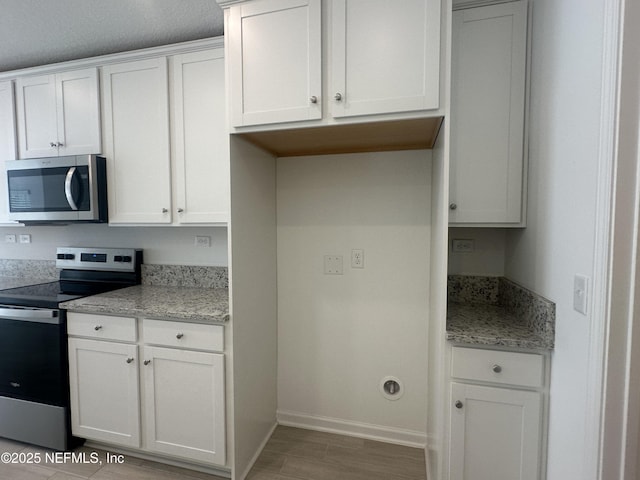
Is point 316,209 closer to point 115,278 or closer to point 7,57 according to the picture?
point 115,278

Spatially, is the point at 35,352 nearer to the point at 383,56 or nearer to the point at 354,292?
the point at 354,292

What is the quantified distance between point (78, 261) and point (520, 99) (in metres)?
3.07

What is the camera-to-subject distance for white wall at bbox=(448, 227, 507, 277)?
1712 millimetres

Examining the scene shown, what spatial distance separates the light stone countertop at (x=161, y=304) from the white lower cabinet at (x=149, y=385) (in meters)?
0.05

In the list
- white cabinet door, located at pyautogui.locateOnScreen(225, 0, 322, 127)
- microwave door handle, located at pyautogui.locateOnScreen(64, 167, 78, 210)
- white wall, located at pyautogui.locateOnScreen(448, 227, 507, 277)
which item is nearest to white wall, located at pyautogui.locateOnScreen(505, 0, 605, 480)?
white wall, located at pyautogui.locateOnScreen(448, 227, 507, 277)

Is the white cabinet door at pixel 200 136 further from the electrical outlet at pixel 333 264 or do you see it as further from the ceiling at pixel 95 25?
the electrical outlet at pixel 333 264

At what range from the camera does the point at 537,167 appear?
4.28ft

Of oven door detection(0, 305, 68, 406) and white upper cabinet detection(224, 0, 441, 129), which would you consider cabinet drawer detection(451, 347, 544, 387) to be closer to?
white upper cabinet detection(224, 0, 441, 129)

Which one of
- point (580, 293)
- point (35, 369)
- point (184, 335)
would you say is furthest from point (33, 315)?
point (580, 293)

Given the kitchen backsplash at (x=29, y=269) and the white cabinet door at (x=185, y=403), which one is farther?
the kitchen backsplash at (x=29, y=269)

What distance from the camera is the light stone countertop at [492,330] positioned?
3.85 feet

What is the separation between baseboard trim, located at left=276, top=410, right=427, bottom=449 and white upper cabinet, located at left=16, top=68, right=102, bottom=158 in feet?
7.31

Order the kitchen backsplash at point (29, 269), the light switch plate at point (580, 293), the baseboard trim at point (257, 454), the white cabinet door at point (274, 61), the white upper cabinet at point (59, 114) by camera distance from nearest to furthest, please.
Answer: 1. the light switch plate at point (580, 293)
2. the white cabinet door at point (274, 61)
3. the baseboard trim at point (257, 454)
4. the white upper cabinet at point (59, 114)
5. the kitchen backsplash at point (29, 269)

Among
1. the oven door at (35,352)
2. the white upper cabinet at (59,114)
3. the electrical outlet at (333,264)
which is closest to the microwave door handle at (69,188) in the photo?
the white upper cabinet at (59,114)
